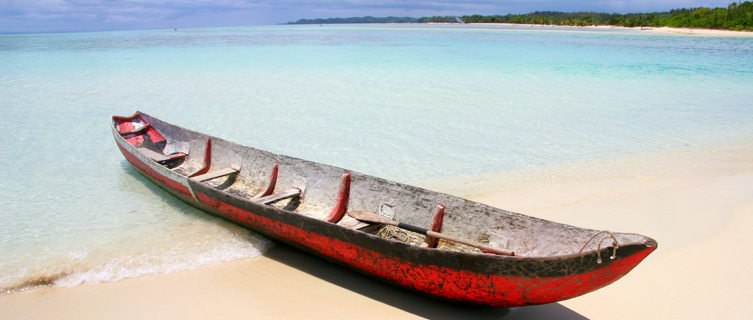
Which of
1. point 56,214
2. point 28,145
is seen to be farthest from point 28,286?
point 28,145

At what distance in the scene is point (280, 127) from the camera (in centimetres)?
1089

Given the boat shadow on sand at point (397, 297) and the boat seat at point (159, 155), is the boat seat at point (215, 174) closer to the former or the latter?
the boat seat at point (159, 155)

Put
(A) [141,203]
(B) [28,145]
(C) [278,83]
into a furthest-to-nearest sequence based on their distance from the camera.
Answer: (C) [278,83], (B) [28,145], (A) [141,203]

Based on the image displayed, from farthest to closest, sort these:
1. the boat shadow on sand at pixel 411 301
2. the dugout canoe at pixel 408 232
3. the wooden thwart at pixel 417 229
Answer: the boat shadow on sand at pixel 411 301 < the wooden thwart at pixel 417 229 < the dugout canoe at pixel 408 232

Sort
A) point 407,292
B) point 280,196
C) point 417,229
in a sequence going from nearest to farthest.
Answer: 1. point 407,292
2. point 417,229
3. point 280,196

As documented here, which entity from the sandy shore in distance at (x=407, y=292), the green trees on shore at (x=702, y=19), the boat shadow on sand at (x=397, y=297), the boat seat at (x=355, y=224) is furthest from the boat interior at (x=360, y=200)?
the green trees on shore at (x=702, y=19)

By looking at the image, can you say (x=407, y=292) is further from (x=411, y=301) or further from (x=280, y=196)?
(x=280, y=196)

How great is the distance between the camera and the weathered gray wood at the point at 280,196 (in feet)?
16.9

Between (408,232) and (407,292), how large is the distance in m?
0.66

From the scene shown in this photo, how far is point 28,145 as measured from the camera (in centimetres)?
918

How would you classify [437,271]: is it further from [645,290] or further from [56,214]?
[56,214]

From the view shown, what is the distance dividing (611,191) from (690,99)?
34.6ft

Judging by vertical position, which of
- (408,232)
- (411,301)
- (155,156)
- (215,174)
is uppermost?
(155,156)

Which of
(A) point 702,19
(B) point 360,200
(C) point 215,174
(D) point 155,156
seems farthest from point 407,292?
(A) point 702,19
